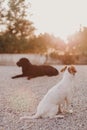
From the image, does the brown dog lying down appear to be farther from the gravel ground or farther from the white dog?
the white dog

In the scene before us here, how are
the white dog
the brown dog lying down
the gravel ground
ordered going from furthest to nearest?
1. the brown dog lying down
2. the white dog
3. the gravel ground

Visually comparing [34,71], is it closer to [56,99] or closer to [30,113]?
[30,113]

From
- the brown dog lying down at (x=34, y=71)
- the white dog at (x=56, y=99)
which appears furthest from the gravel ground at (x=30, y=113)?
the brown dog lying down at (x=34, y=71)

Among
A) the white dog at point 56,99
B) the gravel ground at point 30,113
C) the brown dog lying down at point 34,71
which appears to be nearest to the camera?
the gravel ground at point 30,113

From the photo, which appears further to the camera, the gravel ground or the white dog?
the white dog

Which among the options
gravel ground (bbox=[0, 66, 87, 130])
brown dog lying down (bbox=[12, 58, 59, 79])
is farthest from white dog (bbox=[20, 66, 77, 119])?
brown dog lying down (bbox=[12, 58, 59, 79])

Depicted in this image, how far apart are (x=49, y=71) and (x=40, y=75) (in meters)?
0.50

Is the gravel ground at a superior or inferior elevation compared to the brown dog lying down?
inferior

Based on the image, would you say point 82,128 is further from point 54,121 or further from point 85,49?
point 85,49

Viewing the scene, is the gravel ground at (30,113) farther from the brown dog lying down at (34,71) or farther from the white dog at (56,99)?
the brown dog lying down at (34,71)

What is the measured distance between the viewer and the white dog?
652cm

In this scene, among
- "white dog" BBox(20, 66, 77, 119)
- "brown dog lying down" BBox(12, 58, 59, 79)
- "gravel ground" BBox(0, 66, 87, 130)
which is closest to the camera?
"gravel ground" BBox(0, 66, 87, 130)

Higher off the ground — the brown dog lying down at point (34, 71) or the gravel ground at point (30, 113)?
the brown dog lying down at point (34, 71)

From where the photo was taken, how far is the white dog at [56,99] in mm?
6523
